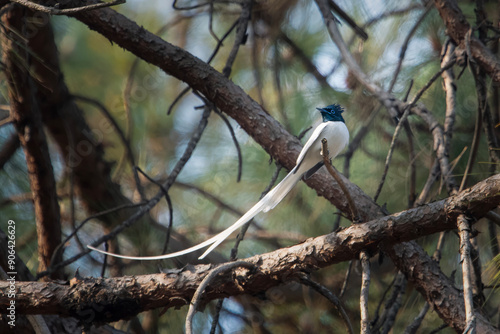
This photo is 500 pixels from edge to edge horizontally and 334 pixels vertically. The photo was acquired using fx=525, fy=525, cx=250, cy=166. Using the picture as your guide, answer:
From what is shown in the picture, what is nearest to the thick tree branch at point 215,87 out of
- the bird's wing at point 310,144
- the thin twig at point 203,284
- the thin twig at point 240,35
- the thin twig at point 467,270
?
the thin twig at point 240,35

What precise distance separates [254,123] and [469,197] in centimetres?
94

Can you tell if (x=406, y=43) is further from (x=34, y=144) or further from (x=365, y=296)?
(x=34, y=144)

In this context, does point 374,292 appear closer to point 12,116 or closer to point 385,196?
point 385,196

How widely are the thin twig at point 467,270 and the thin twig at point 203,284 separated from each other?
1.78ft

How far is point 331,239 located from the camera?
1.36 m

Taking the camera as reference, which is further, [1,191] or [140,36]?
[1,191]

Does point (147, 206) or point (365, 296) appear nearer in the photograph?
point (365, 296)

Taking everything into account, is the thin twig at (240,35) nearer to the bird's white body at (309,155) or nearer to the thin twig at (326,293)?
the bird's white body at (309,155)

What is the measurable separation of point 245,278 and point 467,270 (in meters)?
0.59

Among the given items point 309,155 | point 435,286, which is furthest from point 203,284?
point 435,286

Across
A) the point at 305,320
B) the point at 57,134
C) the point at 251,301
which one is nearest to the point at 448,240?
the point at 305,320

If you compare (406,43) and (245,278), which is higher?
(406,43)

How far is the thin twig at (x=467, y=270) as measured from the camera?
0.96 meters

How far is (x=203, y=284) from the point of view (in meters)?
1.27
